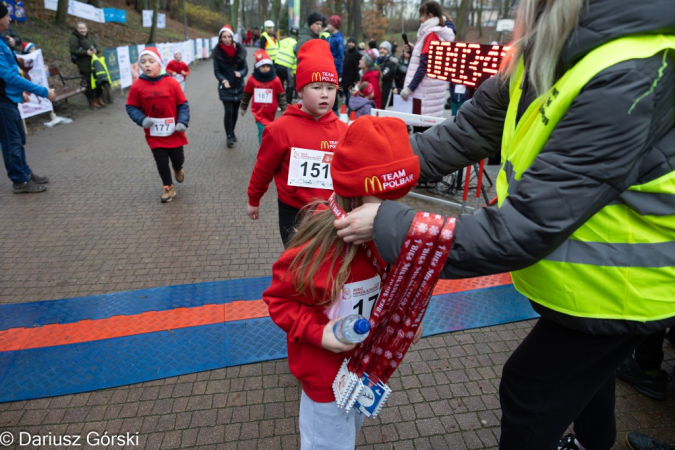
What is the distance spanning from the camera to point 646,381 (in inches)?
108

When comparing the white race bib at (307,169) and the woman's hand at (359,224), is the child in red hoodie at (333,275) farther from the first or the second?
the white race bib at (307,169)

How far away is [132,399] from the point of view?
2648 mm

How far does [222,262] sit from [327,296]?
2976 mm

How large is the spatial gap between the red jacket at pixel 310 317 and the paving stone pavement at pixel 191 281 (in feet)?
2.87

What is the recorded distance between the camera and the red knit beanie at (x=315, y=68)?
9.71 feet

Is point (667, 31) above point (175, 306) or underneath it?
above

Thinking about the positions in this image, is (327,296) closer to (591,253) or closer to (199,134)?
(591,253)

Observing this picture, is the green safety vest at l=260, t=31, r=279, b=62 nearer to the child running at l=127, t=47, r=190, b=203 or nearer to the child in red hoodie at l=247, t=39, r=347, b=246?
the child running at l=127, t=47, r=190, b=203

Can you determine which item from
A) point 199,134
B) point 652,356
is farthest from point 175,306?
point 199,134

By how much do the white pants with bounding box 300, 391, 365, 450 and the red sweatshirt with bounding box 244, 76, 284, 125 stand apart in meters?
5.96

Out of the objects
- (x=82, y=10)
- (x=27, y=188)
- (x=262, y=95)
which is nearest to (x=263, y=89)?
(x=262, y=95)

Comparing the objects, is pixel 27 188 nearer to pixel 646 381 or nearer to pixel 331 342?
pixel 331 342

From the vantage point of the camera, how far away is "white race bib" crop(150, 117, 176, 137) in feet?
17.7

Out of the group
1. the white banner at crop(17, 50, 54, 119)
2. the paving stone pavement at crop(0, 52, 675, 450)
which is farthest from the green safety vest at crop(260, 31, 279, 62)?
the white banner at crop(17, 50, 54, 119)
